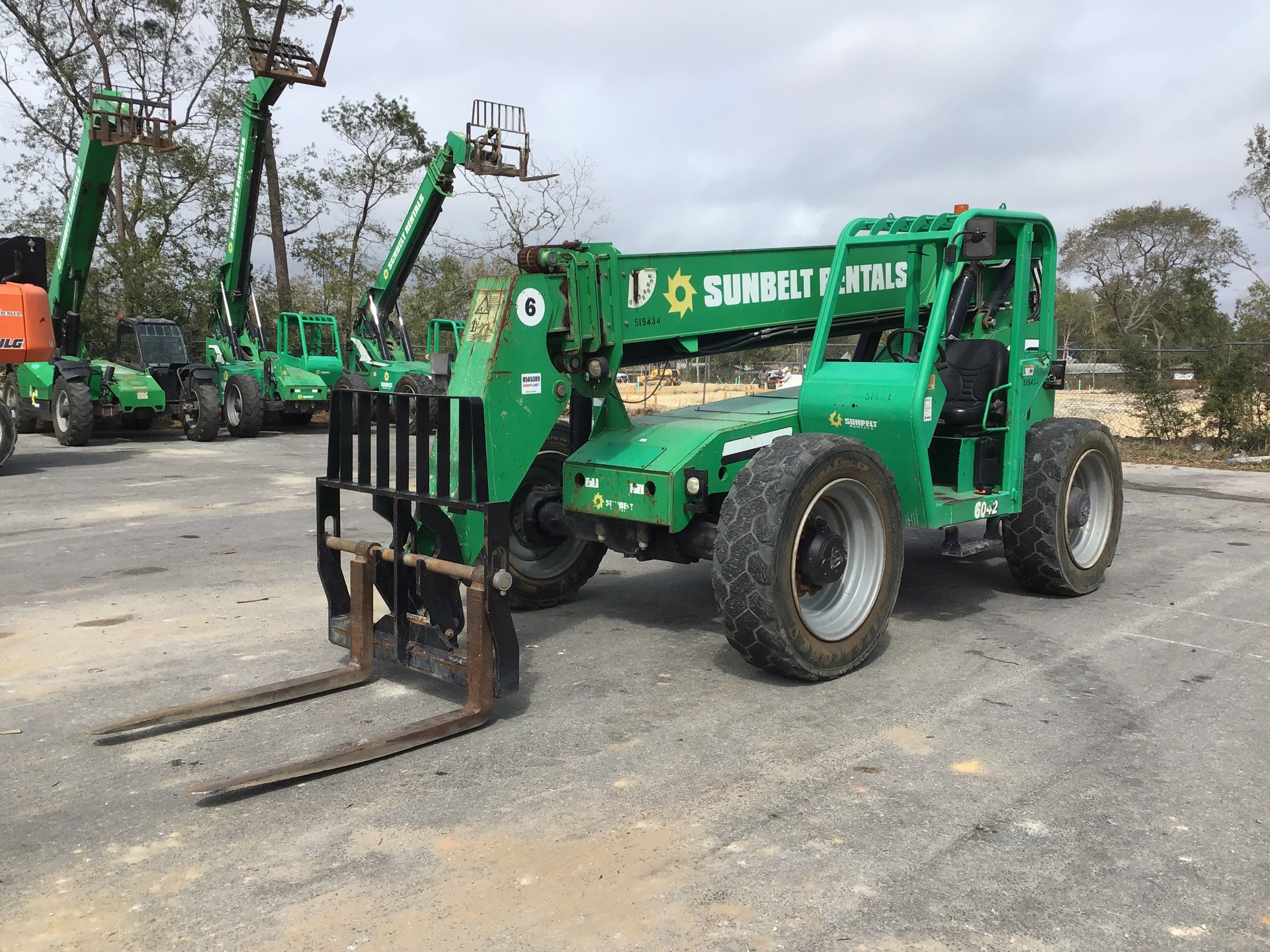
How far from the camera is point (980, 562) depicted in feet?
27.6


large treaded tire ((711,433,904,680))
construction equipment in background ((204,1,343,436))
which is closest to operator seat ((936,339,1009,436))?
large treaded tire ((711,433,904,680))

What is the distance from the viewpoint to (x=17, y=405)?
20.3 meters

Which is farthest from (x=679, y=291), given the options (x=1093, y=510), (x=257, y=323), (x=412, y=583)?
(x=257, y=323)

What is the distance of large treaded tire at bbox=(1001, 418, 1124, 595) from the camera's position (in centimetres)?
683

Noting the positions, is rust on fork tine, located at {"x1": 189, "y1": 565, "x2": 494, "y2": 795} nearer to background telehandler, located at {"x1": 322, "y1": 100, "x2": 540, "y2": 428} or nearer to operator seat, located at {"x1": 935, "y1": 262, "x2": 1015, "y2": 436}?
operator seat, located at {"x1": 935, "y1": 262, "x2": 1015, "y2": 436}

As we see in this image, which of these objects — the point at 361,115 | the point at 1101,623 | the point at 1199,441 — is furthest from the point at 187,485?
the point at 361,115

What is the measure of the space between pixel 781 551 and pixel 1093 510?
12.0 feet

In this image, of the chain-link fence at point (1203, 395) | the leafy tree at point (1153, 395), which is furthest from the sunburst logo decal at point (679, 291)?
the leafy tree at point (1153, 395)

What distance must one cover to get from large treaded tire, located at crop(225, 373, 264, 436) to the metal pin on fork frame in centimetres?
1602

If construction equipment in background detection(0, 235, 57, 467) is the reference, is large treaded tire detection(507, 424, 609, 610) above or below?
below

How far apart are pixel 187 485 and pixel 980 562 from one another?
9.67 meters

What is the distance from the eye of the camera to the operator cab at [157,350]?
20156 mm

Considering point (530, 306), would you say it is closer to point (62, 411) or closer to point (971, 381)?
point (971, 381)

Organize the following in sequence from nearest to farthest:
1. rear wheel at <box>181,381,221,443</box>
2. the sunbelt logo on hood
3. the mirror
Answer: the sunbelt logo on hood
the mirror
rear wheel at <box>181,381,221,443</box>
